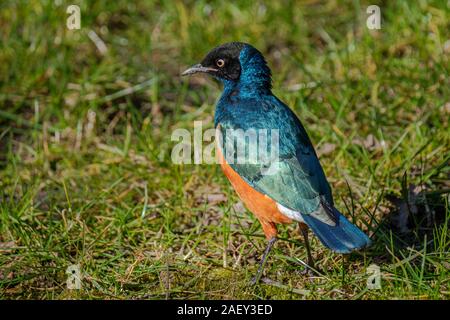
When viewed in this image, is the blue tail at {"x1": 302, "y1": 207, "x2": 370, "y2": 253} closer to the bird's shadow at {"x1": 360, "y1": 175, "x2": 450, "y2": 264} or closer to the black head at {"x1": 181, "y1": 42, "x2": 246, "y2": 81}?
the bird's shadow at {"x1": 360, "y1": 175, "x2": 450, "y2": 264}

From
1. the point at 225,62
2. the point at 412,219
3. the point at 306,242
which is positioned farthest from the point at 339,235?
the point at 225,62

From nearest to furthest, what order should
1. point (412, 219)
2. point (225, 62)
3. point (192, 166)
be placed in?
point (412, 219) < point (225, 62) < point (192, 166)

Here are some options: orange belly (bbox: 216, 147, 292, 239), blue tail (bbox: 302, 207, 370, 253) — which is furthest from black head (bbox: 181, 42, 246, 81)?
blue tail (bbox: 302, 207, 370, 253)

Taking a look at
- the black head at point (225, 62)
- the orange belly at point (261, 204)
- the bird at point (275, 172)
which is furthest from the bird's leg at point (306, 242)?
the black head at point (225, 62)

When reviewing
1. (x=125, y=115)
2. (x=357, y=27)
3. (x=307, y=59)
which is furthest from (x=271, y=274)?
(x=357, y=27)

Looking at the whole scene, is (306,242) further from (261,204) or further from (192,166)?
(192,166)

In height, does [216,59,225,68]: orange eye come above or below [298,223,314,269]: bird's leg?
above

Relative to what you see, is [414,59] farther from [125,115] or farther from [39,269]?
[39,269]
